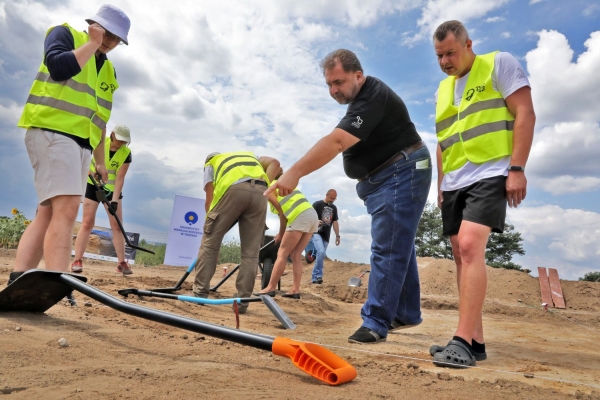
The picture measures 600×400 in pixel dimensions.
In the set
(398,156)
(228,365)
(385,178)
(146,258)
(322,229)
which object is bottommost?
(228,365)

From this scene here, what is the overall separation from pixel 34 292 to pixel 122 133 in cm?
395

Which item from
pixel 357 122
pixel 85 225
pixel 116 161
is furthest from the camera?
pixel 116 161

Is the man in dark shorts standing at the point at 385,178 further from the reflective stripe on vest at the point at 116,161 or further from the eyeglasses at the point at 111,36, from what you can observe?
the reflective stripe on vest at the point at 116,161

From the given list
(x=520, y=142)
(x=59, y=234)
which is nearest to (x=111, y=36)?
(x=59, y=234)

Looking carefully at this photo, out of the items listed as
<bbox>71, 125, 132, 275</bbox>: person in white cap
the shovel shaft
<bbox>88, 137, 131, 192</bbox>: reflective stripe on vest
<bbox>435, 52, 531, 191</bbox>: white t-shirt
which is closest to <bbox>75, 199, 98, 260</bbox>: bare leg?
<bbox>71, 125, 132, 275</bbox>: person in white cap

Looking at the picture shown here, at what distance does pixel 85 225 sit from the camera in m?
6.16

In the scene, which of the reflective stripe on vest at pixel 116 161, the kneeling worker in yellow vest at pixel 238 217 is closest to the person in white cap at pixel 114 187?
the reflective stripe on vest at pixel 116 161

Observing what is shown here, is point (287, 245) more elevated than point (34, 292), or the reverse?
point (287, 245)

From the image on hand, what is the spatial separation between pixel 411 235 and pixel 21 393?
2466 millimetres

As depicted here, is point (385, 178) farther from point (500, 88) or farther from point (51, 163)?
point (51, 163)

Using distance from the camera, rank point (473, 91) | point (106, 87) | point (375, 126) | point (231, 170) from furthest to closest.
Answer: point (231, 170) → point (106, 87) → point (375, 126) → point (473, 91)

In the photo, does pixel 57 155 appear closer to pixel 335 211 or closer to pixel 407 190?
pixel 407 190

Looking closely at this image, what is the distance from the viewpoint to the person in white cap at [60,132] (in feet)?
10.4

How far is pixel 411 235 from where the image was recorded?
3.38 m
